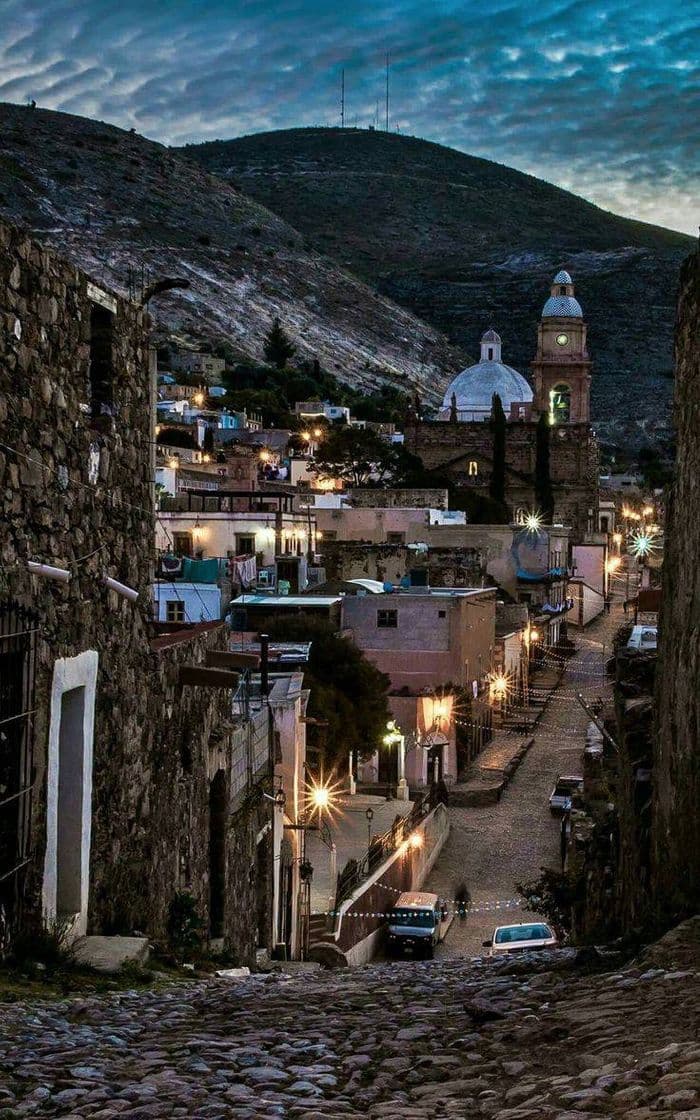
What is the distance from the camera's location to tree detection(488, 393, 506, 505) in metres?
70.8

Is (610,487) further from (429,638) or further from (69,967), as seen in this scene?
(69,967)

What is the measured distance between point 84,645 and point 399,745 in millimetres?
24469

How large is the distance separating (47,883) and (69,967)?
405 mm

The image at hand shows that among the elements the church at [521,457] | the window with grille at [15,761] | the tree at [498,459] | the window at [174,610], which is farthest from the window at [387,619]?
the tree at [498,459]

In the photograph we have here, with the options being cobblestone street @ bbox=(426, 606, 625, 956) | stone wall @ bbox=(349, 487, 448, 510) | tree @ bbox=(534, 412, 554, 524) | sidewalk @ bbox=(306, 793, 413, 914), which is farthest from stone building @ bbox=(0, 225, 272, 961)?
tree @ bbox=(534, 412, 554, 524)

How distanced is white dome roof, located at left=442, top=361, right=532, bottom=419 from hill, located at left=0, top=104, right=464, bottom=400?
33675 millimetres

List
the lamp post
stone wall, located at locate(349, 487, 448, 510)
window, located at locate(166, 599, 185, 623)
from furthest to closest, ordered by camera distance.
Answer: stone wall, located at locate(349, 487, 448, 510)
the lamp post
window, located at locate(166, 599, 185, 623)

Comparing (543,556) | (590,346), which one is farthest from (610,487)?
(590,346)

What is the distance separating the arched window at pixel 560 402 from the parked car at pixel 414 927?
66228 mm

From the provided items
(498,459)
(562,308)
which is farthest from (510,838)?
(562,308)

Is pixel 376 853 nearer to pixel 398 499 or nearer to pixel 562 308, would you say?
pixel 398 499

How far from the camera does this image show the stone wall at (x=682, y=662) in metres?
7.02

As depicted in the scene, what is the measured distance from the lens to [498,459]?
71312 millimetres

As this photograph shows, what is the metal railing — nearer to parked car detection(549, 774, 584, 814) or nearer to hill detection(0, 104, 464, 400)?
parked car detection(549, 774, 584, 814)
